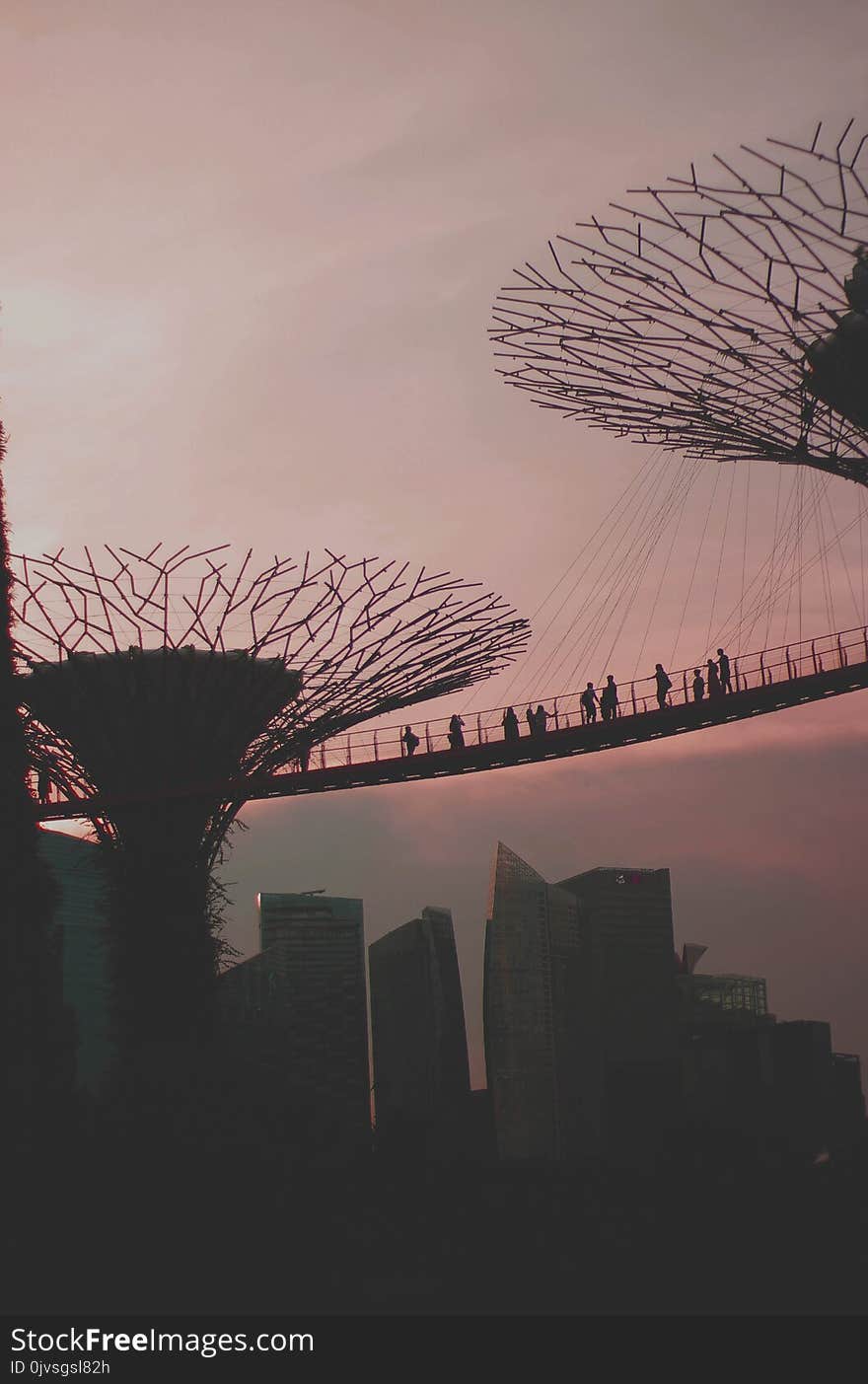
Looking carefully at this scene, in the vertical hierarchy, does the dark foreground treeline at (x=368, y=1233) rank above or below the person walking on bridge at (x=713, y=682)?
below

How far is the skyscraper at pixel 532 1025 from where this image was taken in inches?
2527

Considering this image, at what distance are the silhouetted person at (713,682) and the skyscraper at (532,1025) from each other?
4425 cm

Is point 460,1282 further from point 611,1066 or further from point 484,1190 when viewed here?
point 611,1066

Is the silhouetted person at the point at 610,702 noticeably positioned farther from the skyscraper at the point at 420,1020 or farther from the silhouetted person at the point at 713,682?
the skyscraper at the point at 420,1020

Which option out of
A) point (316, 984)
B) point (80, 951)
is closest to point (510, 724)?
point (316, 984)

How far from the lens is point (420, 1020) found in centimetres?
6588

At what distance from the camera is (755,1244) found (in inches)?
606

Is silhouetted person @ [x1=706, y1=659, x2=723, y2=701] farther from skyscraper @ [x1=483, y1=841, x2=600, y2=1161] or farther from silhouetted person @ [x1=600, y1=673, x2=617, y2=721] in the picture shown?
skyscraper @ [x1=483, y1=841, x2=600, y2=1161]

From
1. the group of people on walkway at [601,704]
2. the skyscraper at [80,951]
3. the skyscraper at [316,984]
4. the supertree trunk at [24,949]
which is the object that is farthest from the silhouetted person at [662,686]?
the skyscraper at [80,951]

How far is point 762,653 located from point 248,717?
7072mm

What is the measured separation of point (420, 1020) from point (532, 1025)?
16.6 ft

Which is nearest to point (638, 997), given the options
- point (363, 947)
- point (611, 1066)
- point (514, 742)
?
point (611, 1066)

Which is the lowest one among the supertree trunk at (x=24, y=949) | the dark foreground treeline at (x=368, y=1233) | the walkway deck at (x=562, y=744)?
the dark foreground treeline at (x=368, y=1233)

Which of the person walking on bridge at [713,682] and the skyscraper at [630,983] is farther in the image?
the skyscraper at [630,983]
